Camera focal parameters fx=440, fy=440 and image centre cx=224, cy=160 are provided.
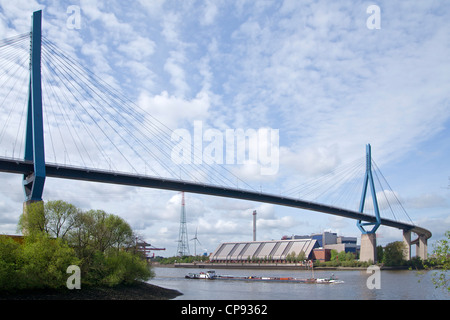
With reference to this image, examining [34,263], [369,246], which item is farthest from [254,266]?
[34,263]

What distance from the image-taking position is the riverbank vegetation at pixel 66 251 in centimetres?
2577

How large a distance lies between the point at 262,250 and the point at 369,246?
46.1 m

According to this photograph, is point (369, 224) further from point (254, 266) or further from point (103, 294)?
point (103, 294)

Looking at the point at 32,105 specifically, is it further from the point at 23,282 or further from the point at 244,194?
the point at 244,194

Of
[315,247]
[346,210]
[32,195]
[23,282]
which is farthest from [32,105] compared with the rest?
[315,247]

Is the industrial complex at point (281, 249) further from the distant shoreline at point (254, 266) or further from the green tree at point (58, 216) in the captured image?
the green tree at point (58, 216)

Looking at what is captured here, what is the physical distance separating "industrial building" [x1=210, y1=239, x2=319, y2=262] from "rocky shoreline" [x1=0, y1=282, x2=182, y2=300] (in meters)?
79.4

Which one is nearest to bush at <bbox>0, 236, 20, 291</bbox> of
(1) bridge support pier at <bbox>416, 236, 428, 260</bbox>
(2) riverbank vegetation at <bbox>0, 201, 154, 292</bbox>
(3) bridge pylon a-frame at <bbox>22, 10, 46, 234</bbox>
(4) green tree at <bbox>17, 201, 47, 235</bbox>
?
(2) riverbank vegetation at <bbox>0, 201, 154, 292</bbox>

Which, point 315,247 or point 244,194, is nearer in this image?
point 244,194

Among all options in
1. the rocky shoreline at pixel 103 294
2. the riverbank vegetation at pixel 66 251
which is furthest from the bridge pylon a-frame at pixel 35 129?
the rocky shoreline at pixel 103 294

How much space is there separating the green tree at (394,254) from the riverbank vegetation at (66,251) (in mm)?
63815
